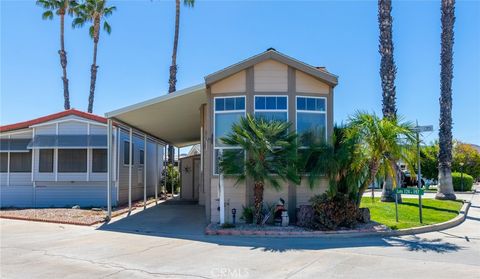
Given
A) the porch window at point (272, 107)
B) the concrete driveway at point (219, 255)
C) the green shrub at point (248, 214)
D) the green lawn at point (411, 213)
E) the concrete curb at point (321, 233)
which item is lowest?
the concrete driveway at point (219, 255)

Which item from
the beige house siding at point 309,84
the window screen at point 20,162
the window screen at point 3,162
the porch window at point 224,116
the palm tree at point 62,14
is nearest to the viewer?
the porch window at point 224,116

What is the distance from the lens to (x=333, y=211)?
11.1 meters

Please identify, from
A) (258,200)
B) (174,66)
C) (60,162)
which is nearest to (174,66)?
(174,66)

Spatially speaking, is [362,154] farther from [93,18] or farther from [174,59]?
[93,18]

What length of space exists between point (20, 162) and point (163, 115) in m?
8.16

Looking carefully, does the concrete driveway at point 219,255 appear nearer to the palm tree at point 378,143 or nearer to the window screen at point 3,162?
the palm tree at point 378,143

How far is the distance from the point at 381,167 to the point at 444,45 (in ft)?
35.0

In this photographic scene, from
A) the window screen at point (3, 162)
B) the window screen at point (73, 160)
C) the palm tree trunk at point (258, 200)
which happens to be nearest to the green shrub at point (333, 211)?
the palm tree trunk at point (258, 200)

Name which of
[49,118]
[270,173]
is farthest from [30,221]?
[270,173]

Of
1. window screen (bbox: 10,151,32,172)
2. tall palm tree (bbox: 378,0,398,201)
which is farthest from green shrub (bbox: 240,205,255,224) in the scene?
window screen (bbox: 10,151,32,172)

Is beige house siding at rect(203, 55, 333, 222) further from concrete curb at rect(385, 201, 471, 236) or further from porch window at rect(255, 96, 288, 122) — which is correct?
concrete curb at rect(385, 201, 471, 236)

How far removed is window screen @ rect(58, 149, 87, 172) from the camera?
18.1 m

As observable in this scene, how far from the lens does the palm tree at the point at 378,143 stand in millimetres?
11266

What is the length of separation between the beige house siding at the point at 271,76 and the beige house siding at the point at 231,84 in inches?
16.3
